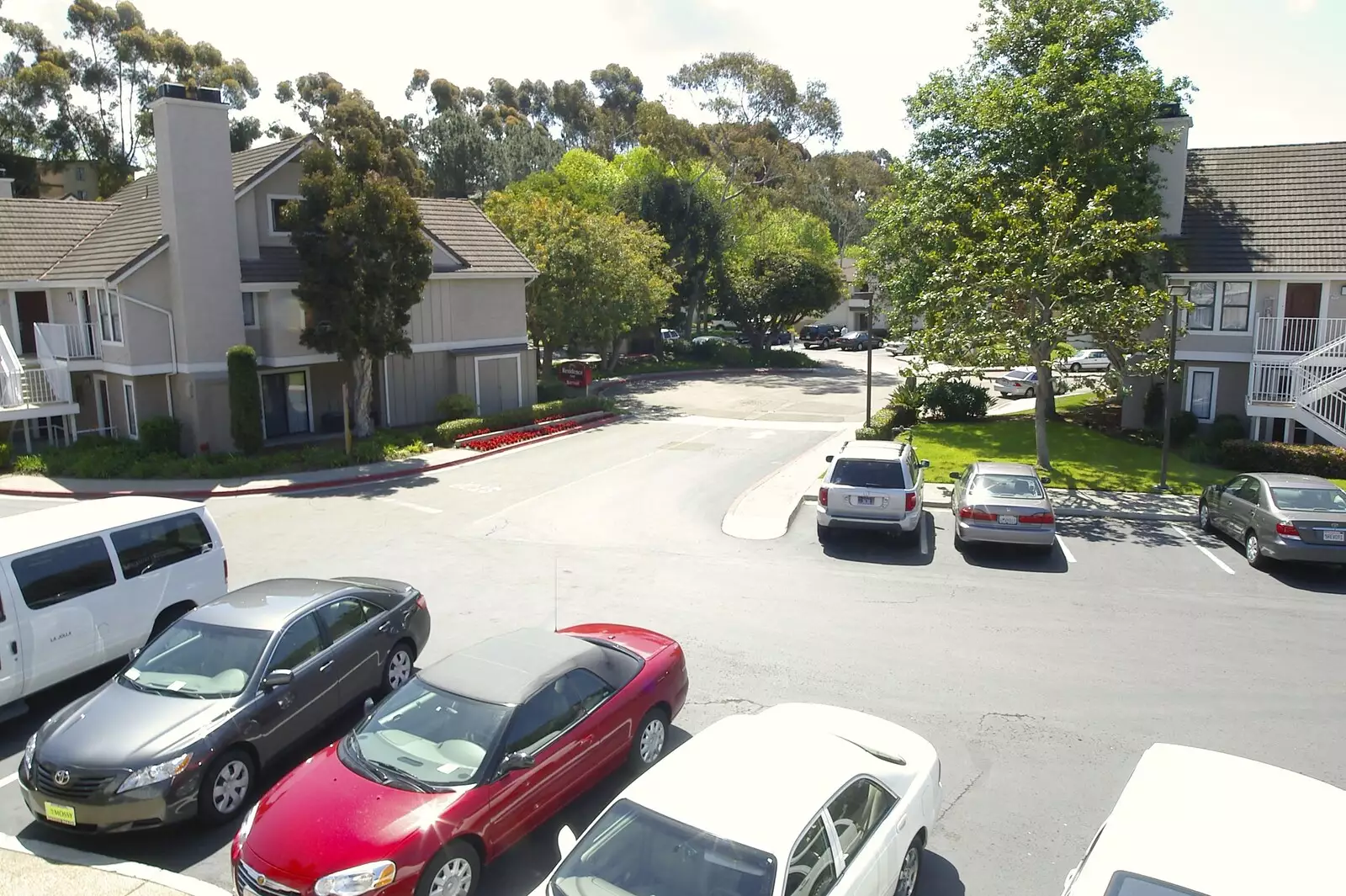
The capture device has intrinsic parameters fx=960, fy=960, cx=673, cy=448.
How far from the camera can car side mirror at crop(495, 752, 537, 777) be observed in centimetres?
702

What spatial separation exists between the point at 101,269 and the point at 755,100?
41.9 metres

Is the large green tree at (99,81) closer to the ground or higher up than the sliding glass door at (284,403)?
higher up

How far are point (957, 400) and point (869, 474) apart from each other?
47.8ft

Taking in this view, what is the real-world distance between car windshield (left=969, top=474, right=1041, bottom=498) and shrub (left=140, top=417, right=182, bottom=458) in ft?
64.7

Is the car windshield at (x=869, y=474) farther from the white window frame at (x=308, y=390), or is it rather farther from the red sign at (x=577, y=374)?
the red sign at (x=577, y=374)

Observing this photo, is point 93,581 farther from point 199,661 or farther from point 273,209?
point 273,209

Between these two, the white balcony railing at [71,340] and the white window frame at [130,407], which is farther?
the white balcony railing at [71,340]

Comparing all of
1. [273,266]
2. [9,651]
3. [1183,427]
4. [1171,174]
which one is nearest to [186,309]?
[273,266]

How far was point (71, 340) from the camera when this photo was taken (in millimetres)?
26984

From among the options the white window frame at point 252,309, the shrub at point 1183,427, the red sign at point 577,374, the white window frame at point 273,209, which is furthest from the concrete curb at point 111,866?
the red sign at point 577,374

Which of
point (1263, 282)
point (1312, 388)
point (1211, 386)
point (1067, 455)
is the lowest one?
point (1067, 455)

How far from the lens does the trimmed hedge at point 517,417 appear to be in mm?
28031

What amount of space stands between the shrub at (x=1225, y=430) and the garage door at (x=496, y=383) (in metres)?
21.3

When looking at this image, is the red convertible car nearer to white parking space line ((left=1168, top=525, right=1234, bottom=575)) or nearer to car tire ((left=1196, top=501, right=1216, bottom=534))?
white parking space line ((left=1168, top=525, right=1234, bottom=575))
